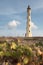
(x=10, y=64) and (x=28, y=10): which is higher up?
(x=28, y=10)

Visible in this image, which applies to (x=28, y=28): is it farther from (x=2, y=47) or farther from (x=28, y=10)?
(x=2, y=47)

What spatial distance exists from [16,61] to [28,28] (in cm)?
9082

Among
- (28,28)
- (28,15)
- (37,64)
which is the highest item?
(28,15)

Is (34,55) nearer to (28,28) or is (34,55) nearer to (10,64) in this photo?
(10,64)

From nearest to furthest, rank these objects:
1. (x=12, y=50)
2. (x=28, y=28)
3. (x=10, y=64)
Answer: (x=10, y=64), (x=12, y=50), (x=28, y=28)

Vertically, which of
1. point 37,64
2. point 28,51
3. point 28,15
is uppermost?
point 28,15

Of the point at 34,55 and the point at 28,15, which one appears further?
the point at 28,15

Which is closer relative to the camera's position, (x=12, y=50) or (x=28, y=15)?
(x=12, y=50)

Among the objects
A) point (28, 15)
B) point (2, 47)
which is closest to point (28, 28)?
point (28, 15)

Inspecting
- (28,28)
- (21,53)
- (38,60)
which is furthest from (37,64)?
(28,28)

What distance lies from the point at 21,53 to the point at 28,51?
0.34 ft

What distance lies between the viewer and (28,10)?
9762 cm

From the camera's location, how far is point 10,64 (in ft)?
8.11

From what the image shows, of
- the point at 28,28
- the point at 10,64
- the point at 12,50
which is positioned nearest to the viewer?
the point at 10,64
